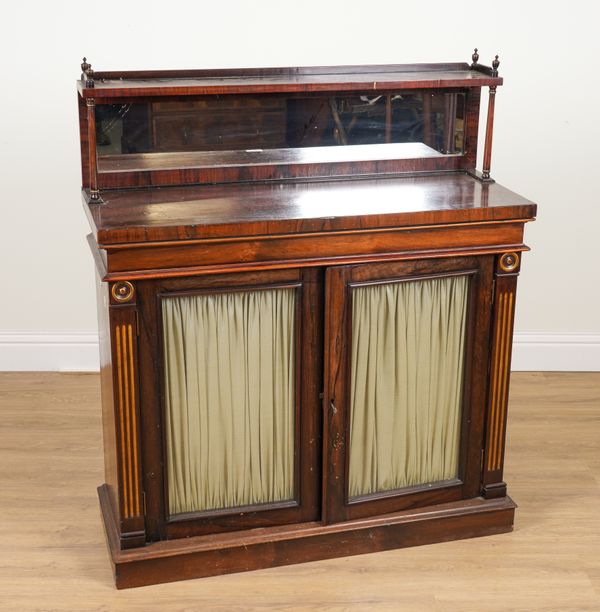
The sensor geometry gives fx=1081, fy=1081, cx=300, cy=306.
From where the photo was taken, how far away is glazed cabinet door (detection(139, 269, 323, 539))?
9.42 ft

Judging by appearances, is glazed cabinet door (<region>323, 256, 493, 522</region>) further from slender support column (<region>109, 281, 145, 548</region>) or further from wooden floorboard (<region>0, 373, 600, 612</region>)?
slender support column (<region>109, 281, 145, 548</region>)

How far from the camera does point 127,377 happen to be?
2.86 meters

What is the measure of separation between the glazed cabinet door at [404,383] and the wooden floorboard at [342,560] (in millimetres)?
202

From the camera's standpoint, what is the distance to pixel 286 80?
3.21 m

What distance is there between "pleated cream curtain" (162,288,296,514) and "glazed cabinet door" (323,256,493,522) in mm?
129

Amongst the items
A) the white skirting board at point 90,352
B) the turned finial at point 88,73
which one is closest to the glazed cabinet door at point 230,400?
the turned finial at point 88,73

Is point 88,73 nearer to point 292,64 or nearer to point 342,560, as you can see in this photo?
point 292,64

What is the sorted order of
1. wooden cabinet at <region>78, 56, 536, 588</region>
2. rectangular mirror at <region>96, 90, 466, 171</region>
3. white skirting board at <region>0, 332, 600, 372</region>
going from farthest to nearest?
1. white skirting board at <region>0, 332, 600, 372</region>
2. rectangular mirror at <region>96, 90, 466, 171</region>
3. wooden cabinet at <region>78, 56, 536, 588</region>

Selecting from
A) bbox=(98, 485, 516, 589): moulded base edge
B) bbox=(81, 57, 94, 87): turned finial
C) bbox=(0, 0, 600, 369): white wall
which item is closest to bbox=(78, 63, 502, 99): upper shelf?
bbox=(81, 57, 94, 87): turned finial

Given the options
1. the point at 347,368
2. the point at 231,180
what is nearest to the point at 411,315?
the point at 347,368

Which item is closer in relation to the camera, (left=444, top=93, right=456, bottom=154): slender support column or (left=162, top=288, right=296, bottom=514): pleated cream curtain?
(left=162, top=288, right=296, bottom=514): pleated cream curtain

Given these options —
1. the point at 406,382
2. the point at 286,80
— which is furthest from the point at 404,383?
the point at 286,80

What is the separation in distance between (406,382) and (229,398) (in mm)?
Answer: 514

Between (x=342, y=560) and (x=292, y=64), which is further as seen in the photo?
(x=292, y=64)
